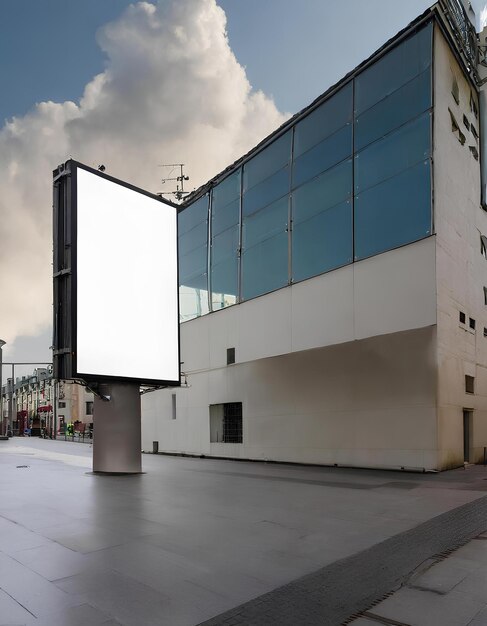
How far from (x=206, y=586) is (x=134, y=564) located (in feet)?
3.72

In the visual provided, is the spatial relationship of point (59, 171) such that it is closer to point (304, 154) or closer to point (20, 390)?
point (304, 154)

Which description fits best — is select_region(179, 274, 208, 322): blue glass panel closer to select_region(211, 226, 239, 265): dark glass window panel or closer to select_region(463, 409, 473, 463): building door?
select_region(211, 226, 239, 265): dark glass window panel

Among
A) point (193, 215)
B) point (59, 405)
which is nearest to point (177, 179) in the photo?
point (193, 215)

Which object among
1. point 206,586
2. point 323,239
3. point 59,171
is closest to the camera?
point 206,586

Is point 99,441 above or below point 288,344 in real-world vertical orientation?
below

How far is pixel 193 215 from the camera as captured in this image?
98.5ft

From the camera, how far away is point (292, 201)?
22.8 m

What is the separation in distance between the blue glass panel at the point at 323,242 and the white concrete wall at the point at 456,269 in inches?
136

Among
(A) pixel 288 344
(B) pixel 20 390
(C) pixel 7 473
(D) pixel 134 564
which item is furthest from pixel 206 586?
(B) pixel 20 390

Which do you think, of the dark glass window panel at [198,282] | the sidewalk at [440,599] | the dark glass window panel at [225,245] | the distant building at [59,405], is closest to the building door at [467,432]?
the dark glass window panel at [225,245]

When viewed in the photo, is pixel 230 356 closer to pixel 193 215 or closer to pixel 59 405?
pixel 193 215

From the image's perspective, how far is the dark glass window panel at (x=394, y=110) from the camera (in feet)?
59.2

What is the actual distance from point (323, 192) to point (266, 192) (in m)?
3.96

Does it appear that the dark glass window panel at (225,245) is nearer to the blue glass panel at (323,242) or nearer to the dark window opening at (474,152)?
the blue glass panel at (323,242)
